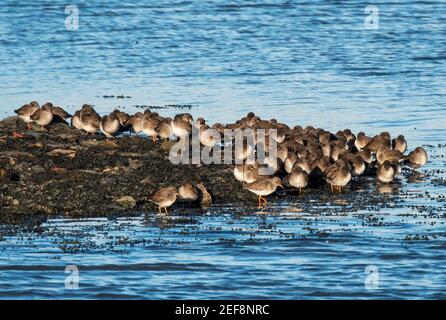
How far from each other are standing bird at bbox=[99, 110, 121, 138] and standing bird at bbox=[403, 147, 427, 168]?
5.65m

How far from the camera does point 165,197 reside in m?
16.0

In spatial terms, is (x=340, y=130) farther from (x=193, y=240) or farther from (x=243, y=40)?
(x=243, y=40)

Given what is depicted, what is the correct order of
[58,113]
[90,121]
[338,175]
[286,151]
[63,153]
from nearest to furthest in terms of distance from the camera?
[338,175] → [63,153] → [286,151] → [90,121] → [58,113]

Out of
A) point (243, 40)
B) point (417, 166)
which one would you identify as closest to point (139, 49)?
point (243, 40)

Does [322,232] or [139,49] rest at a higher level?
[139,49]

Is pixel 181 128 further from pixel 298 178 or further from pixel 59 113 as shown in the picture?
pixel 298 178

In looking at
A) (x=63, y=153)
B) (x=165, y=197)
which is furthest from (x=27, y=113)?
(x=165, y=197)

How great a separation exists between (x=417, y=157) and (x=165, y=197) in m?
5.81

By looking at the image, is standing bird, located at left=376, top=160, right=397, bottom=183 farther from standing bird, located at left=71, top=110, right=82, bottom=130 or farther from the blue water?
standing bird, located at left=71, top=110, right=82, bottom=130

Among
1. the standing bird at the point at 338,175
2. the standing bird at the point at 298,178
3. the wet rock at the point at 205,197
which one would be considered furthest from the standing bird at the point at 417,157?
the wet rock at the point at 205,197

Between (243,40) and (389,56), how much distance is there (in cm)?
584

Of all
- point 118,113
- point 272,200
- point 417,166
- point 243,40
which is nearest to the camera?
point 272,200
